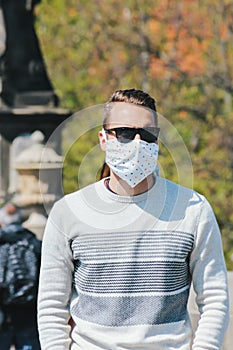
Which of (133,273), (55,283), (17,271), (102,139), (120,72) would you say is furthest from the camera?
(120,72)

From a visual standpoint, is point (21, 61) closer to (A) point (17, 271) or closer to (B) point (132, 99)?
Answer: (A) point (17, 271)

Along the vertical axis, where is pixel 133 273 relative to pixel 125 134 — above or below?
below

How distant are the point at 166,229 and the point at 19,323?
329cm

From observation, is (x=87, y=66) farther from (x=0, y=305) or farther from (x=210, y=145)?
(x=0, y=305)

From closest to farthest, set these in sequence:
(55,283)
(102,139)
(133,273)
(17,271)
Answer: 1. (133,273)
2. (55,283)
3. (102,139)
4. (17,271)

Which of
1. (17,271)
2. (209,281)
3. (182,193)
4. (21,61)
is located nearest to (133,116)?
(182,193)

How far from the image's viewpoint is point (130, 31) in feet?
70.8

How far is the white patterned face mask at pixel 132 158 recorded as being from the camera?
3.40 m

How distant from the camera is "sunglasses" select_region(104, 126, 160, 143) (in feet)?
11.2

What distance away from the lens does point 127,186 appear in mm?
3396

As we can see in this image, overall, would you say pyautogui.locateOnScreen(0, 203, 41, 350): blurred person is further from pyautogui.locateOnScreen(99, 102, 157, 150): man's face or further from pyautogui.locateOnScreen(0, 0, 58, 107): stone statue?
pyautogui.locateOnScreen(0, 0, 58, 107): stone statue

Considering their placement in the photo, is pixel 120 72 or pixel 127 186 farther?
pixel 120 72

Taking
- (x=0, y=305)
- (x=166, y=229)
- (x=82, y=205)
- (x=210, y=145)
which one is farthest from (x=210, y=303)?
(x=210, y=145)

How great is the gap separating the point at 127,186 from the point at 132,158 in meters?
0.11
